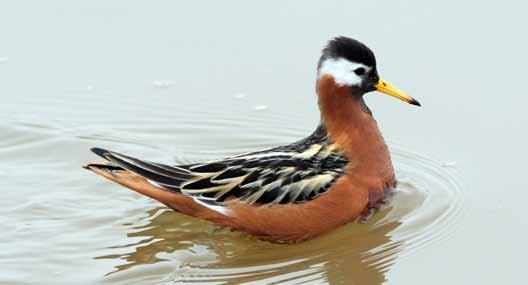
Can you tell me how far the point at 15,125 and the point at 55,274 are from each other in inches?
106

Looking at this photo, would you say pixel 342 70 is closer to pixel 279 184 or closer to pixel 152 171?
pixel 279 184

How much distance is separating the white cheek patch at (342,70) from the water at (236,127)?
3.56ft

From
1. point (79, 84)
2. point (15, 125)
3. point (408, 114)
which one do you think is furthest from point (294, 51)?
point (15, 125)

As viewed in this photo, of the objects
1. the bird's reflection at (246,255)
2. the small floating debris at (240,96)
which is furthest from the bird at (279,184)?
the small floating debris at (240,96)

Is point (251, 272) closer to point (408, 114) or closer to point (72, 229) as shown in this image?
point (72, 229)

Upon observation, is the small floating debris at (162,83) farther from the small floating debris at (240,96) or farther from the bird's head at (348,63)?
the bird's head at (348,63)

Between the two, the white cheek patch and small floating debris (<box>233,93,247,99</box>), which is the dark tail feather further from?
small floating debris (<box>233,93,247,99</box>)

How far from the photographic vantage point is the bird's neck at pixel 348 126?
9.27m

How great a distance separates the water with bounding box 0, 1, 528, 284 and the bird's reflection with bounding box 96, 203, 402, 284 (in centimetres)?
2

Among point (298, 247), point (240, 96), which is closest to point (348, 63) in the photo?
point (298, 247)

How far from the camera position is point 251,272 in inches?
323

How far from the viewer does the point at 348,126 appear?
9.34 meters

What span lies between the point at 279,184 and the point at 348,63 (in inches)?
47.8

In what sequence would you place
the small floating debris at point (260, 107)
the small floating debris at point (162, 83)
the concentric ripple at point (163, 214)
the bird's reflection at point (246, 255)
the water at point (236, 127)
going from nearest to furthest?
the bird's reflection at point (246, 255), the concentric ripple at point (163, 214), the water at point (236, 127), the small floating debris at point (260, 107), the small floating debris at point (162, 83)
